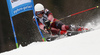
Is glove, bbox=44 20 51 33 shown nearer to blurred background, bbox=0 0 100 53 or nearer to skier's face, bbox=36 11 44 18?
skier's face, bbox=36 11 44 18

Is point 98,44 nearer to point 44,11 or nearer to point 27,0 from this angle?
point 44,11

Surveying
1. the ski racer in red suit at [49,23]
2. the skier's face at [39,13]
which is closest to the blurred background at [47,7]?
the ski racer in red suit at [49,23]

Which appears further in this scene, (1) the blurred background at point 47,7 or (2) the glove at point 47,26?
(1) the blurred background at point 47,7

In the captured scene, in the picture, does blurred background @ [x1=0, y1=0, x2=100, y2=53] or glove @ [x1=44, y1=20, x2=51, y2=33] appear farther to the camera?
blurred background @ [x1=0, y1=0, x2=100, y2=53]

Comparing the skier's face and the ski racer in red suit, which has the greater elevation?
the skier's face

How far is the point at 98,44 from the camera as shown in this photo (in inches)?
81.4

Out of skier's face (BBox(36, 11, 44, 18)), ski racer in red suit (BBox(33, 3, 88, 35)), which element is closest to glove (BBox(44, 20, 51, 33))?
ski racer in red suit (BBox(33, 3, 88, 35))

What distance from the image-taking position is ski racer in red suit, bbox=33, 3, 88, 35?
4.34m

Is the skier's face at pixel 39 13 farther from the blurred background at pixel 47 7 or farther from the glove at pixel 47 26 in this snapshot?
the blurred background at pixel 47 7

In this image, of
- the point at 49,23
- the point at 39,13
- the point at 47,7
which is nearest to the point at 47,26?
the point at 49,23

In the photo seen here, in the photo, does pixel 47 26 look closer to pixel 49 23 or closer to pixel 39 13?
pixel 49 23

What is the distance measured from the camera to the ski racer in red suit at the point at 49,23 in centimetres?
434

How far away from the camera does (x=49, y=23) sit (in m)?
4.46

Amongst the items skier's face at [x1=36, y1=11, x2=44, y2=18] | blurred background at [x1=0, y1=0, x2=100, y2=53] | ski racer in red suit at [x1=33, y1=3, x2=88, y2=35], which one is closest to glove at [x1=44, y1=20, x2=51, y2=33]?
ski racer in red suit at [x1=33, y1=3, x2=88, y2=35]
